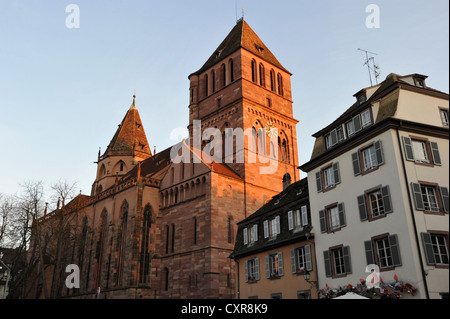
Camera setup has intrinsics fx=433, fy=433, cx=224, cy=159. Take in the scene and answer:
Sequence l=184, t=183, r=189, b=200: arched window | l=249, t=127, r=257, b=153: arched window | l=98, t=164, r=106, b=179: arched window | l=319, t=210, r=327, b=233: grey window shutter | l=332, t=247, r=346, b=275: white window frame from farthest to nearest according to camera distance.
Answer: l=98, t=164, r=106, b=179: arched window → l=249, t=127, r=257, b=153: arched window → l=184, t=183, r=189, b=200: arched window → l=319, t=210, r=327, b=233: grey window shutter → l=332, t=247, r=346, b=275: white window frame

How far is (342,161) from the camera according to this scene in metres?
20.9

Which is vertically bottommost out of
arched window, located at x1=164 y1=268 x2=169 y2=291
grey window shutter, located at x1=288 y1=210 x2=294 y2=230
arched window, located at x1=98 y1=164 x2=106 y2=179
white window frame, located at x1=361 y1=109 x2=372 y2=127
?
arched window, located at x1=164 y1=268 x2=169 y2=291

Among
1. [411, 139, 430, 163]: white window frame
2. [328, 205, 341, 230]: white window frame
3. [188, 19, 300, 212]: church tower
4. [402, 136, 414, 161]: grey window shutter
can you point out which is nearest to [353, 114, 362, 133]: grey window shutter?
[402, 136, 414, 161]: grey window shutter

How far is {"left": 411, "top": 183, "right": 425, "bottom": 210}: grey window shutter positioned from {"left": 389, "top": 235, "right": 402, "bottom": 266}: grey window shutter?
151 cm

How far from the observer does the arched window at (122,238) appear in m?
38.0

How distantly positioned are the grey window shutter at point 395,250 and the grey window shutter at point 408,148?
11.0 feet

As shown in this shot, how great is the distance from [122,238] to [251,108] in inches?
684

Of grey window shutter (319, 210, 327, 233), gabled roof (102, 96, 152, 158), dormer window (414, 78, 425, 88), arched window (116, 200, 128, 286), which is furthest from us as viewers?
gabled roof (102, 96, 152, 158)

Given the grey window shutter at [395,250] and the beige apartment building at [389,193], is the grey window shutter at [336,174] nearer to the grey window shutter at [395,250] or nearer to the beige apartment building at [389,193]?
the beige apartment building at [389,193]

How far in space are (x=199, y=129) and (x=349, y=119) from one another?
26598 millimetres

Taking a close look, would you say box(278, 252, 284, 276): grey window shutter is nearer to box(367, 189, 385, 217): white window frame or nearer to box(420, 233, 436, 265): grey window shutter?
box(367, 189, 385, 217): white window frame

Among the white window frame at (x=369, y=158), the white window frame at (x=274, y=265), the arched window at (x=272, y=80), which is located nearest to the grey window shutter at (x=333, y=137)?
the white window frame at (x=369, y=158)

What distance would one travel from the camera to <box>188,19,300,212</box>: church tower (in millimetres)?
40062
